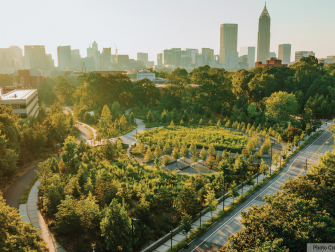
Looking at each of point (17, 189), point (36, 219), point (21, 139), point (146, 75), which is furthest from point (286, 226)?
point (146, 75)

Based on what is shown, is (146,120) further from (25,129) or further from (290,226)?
(290,226)

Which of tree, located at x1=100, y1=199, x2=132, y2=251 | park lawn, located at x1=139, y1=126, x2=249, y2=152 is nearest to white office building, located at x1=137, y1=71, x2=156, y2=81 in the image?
park lawn, located at x1=139, y1=126, x2=249, y2=152

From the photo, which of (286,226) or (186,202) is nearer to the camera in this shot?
(286,226)

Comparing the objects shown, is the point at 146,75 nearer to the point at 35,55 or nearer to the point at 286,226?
the point at 286,226

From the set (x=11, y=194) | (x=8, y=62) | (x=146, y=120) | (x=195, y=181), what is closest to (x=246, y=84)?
(x=146, y=120)

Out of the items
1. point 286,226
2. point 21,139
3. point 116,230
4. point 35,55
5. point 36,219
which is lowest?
point 36,219

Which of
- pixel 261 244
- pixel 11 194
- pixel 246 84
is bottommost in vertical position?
pixel 11 194

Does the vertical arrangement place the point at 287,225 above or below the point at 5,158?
above

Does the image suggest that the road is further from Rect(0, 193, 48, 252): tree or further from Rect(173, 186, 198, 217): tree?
Rect(0, 193, 48, 252): tree

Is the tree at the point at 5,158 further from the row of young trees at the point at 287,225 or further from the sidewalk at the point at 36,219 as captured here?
the row of young trees at the point at 287,225
